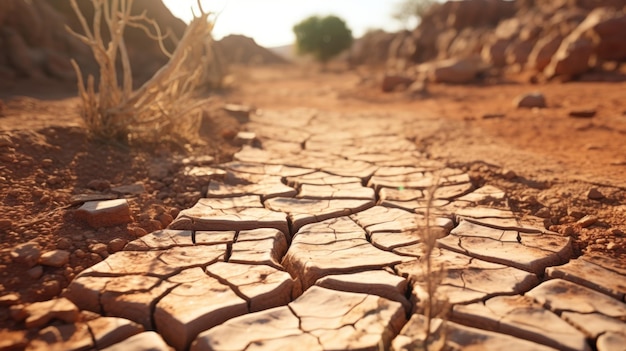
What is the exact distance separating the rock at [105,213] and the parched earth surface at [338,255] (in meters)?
0.01

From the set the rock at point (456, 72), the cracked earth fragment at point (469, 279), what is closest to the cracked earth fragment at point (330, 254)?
the cracked earth fragment at point (469, 279)

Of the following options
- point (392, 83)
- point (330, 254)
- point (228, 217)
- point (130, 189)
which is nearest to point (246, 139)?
point (130, 189)

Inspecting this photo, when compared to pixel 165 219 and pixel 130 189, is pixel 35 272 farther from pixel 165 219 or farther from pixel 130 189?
pixel 130 189

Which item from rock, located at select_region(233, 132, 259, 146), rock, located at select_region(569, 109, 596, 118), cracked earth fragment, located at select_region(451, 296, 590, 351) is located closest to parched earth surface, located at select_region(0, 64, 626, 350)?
cracked earth fragment, located at select_region(451, 296, 590, 351)

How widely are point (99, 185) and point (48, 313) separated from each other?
1241 millimetres

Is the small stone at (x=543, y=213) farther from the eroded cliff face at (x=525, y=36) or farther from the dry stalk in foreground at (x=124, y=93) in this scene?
the eroded cliff face at (x=525, y=36)

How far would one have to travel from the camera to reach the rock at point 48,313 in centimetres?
149

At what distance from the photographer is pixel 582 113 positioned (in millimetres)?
5188

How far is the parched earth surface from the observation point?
4.87 ft

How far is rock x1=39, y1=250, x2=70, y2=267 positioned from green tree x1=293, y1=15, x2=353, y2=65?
23.9 meters

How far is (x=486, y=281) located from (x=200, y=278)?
1088 millimetres

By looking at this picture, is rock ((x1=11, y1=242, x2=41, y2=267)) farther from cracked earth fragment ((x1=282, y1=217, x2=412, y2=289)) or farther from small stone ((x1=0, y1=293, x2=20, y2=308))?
cracked earth fragment ((x1=282, y1=217, x2=412, y2=289))

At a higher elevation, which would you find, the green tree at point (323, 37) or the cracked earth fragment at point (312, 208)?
the green tree at point (323, 37)

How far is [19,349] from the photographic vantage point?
1.39 meters
